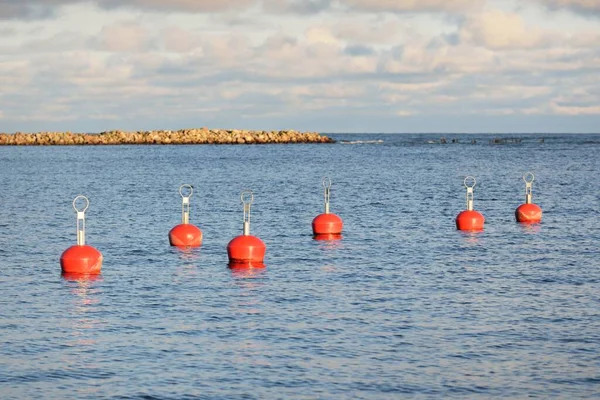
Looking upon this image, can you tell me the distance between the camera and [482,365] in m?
19.2

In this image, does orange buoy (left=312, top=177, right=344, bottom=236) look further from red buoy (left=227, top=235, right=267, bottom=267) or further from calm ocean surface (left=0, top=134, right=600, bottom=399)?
red buoy (left=227, top=235, right=267, bottom=267)

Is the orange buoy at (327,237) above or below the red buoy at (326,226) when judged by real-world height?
below

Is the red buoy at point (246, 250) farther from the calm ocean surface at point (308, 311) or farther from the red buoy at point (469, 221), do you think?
the red buoy at point (469, 221)

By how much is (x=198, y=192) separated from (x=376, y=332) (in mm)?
51374

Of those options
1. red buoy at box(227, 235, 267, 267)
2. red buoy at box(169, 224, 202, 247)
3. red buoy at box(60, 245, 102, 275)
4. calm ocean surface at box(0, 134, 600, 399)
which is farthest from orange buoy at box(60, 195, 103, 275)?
red buoy at box(169, 224, 202, 247)

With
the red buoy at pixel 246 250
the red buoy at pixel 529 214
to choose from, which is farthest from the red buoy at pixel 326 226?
the red buoy at pixel 529 214

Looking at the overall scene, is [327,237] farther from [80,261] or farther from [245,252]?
[80,261]

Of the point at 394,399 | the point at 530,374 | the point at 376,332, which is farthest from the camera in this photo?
the point at 376,332

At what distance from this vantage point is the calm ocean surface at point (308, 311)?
1819 centimetres

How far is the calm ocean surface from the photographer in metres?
18.2

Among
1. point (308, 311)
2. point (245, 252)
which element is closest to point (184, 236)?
point (245, 252)

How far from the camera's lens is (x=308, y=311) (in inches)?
960

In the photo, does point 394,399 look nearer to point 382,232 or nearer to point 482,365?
point 482,365

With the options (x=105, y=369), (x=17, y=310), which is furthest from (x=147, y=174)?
(x=105, y=369)
